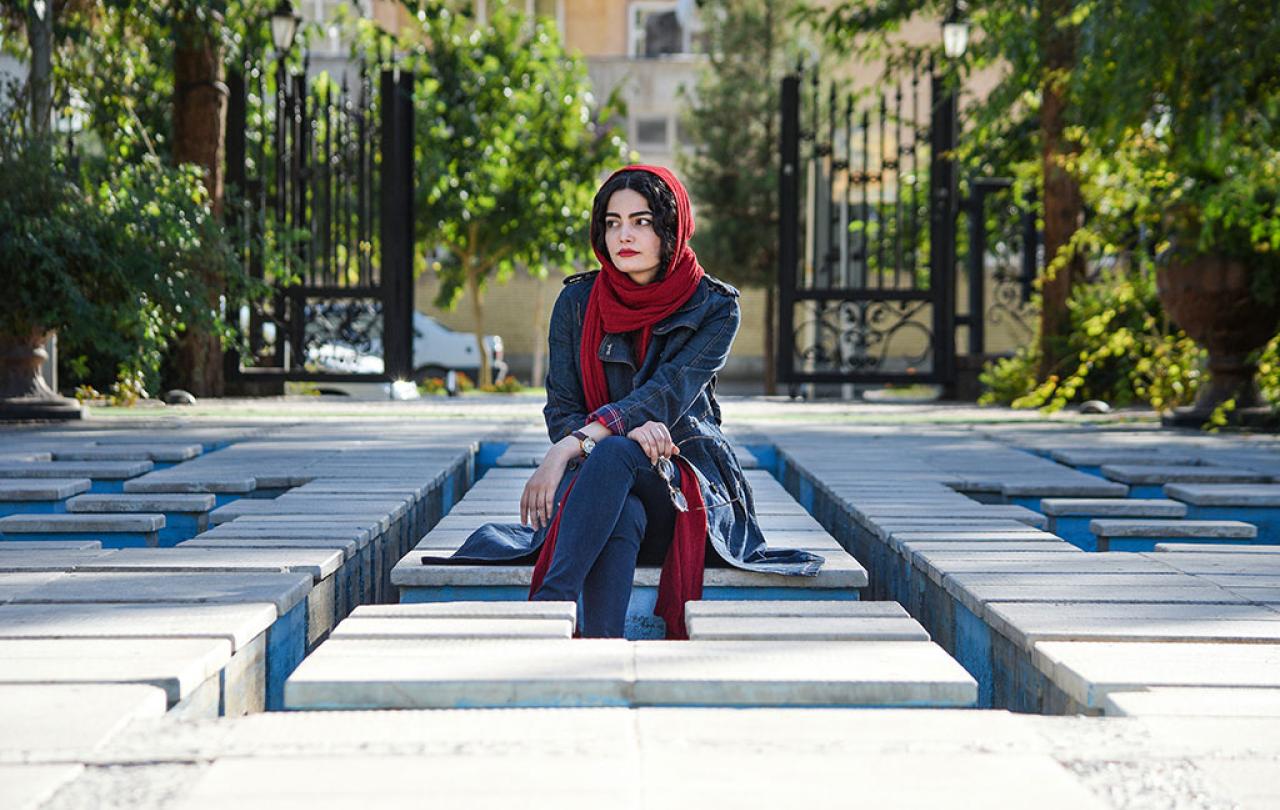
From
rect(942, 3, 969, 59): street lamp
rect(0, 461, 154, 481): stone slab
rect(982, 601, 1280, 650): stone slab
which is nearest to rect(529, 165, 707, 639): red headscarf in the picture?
rect(982, 601, 1280, 650): stone slab

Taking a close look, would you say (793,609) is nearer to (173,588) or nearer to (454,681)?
(454,681)

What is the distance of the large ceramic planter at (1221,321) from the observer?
1010 cm

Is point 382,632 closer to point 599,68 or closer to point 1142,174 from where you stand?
point 1142,174

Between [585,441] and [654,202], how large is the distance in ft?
2.02

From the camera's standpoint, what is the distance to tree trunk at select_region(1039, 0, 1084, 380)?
47.7 ft

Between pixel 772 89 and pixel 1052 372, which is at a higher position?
pixel 772 89

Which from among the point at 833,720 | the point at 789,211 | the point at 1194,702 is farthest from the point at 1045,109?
the point at 833,720

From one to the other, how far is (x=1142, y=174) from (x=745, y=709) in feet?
28.6

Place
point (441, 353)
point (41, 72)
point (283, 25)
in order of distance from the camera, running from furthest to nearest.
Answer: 1. point (441, 353)
2. point (283, 25)
3. point (41, 72)

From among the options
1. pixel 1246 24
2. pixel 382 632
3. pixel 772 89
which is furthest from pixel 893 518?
pixel 772 89

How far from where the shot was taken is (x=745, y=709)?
2.60 metres

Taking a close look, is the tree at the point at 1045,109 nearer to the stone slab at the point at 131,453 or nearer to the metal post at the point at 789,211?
the metal post at the point at 789,211

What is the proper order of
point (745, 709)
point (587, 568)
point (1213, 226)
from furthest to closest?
point (1213, 226), point (587, 568), point (745, 709)

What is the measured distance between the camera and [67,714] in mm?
2436
